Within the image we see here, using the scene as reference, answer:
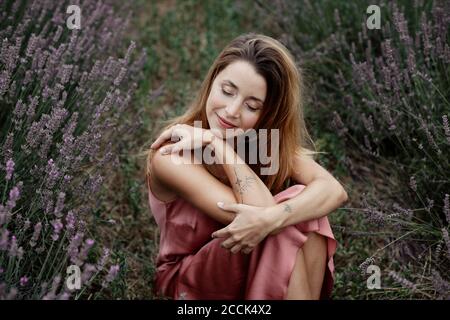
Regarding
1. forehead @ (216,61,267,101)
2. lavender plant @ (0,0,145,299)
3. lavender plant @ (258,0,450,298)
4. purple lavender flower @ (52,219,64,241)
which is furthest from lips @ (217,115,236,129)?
purple lavender flower @ (52,219,64,241)

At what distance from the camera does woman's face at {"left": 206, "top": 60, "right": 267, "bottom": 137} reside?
6.44ft

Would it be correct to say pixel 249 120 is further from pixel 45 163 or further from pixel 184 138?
pixel 45 163

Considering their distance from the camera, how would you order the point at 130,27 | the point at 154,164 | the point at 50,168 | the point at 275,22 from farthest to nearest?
the point at 130,27 → the point at 275,22 → the point at 154,164 → the point at 50,168

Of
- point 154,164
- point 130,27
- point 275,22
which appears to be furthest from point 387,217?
point 130,27

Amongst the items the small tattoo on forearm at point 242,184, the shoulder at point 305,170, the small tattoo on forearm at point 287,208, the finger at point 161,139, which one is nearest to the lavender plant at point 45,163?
the finger at point 161,139

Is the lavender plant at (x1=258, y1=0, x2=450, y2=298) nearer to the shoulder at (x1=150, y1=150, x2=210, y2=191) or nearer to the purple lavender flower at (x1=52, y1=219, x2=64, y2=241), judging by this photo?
the shoulder at (x1=150, y1=150, x2=210, y2=191)

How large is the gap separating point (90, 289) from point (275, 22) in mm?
2142

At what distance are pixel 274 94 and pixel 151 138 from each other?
0.99 metres

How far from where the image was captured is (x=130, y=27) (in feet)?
13.0

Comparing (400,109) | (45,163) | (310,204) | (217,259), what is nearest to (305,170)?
(310,204)

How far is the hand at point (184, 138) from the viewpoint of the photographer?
1883 mm

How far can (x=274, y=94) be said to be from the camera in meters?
2.04

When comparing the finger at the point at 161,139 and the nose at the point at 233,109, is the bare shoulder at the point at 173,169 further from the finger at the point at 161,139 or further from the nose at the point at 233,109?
the nose at the point at 233,109
